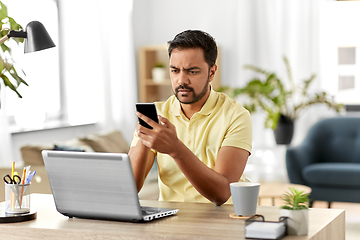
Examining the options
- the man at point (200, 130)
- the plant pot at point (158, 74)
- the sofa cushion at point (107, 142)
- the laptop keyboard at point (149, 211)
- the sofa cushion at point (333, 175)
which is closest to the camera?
the laptop keyboard at point (149, 211)

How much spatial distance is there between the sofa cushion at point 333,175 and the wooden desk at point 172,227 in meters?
2.91

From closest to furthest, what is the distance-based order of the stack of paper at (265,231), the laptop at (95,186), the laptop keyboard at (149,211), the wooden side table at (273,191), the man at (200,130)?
the stack of paper at (265,231) < the laptop at (95,186) < the laptop keyboard at (149,211) < the man at (200,130) < the wooden side table at (273,191)

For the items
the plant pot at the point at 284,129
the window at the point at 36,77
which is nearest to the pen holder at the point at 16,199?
the window at the point at 36,77

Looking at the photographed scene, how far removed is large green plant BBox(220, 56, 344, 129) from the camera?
551cm

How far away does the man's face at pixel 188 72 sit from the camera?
70.4 inches

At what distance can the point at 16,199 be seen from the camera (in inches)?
61.3

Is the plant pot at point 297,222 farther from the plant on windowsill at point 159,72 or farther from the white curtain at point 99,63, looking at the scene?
the plant on windowsill at point 159,72

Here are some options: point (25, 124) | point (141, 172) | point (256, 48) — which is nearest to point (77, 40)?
point (25, 124)

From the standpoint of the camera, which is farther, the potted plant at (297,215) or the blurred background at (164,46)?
the blurred background at (164,46)

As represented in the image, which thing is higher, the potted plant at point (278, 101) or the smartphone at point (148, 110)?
the smartphone at point (148, 110)

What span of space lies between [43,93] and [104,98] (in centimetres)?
82

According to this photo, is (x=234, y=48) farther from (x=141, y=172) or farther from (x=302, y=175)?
(x=141, y=172)

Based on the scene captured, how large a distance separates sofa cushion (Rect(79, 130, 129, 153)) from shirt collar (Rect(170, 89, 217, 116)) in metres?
2.63

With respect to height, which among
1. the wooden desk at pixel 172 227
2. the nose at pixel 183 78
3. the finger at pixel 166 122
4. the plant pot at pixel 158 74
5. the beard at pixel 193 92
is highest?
the plant pot at pixel 158 74
